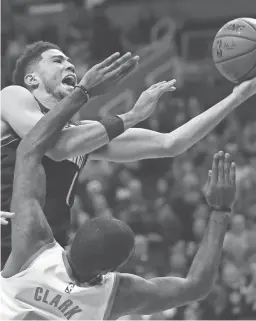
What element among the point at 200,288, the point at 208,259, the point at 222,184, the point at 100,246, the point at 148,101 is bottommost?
the point at 200,288

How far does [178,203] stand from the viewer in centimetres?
879

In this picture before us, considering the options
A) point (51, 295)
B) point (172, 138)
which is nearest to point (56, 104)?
point (172, 138)

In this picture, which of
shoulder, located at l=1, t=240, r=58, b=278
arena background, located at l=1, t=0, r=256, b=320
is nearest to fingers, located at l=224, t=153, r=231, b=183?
shoulder, located at l=1, t=240, r=58, b=278

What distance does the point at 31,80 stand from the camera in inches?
165

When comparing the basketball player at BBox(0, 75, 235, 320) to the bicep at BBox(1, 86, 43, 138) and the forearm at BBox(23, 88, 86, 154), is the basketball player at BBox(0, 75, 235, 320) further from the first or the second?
the bicep at BBox(1, 86, 43, 138)

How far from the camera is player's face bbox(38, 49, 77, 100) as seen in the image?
413 cm

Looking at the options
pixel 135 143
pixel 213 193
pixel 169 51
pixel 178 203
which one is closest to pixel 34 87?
pixel 135 143

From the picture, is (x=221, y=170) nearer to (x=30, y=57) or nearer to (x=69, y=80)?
(x=69, y=80)

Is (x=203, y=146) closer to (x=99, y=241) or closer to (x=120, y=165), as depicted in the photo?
(x=120, y=165)

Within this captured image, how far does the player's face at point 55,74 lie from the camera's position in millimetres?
4129

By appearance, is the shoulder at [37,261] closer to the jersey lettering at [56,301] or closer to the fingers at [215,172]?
the jersey lettering at [56,301]

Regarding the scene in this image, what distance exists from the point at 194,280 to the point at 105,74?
1.14 metres

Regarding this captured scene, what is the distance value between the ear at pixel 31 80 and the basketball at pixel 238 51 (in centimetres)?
104

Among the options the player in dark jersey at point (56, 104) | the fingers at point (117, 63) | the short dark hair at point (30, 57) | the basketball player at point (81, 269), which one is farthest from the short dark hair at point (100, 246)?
the short dark hair at point (30, 57)
